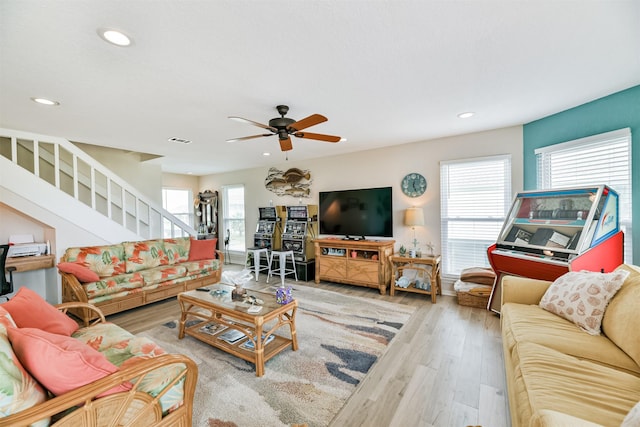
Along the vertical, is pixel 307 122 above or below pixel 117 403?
above

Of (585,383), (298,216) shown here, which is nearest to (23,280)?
(298,216)

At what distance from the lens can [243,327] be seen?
2443 millimetres

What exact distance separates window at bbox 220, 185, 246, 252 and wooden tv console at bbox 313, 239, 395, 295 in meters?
2.98

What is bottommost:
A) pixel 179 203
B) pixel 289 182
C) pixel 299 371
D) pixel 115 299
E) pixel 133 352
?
pixel 299 371

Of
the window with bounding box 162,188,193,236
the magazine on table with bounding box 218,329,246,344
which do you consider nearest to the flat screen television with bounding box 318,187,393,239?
the magazine on table with bounding box 218,329,246,344

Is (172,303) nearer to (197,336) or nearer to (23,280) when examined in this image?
(197,336)

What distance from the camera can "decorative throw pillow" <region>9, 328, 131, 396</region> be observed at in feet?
3.49

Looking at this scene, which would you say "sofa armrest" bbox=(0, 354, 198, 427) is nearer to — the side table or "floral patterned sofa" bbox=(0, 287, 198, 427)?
"floral patterned sofa" bbox=(0, 287, 198, 427)

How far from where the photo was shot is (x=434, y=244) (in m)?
4.26

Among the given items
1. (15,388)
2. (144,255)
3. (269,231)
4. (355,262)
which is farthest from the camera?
(269,231)

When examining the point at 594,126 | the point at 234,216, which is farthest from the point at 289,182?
the point at 594,126

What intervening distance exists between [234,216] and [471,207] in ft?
18.7

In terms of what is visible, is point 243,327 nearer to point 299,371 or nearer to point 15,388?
point 299,371

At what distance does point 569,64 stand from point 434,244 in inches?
110
